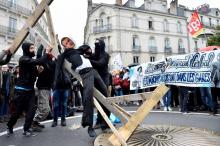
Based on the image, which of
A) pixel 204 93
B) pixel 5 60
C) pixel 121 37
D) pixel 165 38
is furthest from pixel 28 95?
pixel 165 38

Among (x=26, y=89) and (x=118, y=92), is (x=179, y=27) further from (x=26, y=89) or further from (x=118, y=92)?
(x=26, y=89)

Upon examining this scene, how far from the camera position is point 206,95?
34.7 ft

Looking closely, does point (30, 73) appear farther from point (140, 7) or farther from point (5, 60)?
point (140, 7)

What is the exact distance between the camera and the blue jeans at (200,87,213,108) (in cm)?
1023

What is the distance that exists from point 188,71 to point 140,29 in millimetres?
42577

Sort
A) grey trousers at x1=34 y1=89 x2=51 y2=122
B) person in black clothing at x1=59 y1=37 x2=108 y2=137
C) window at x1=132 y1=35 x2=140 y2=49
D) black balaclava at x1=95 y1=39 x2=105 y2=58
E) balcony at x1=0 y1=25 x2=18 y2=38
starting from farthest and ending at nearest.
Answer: window at x1=132 y1=35 x2=140 y2=49 < balcony at x1=0 y1=25 x2=18 y2=38 < grey trousers at x1=34 y1=89 x2=51 y2=122 < black balaclava at x1=95 y1=39 x2=105 y2=58 < person in black clothing at x1=59 y1=37 x2=108 y2=137

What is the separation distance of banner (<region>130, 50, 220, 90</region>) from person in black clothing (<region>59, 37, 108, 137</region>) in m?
4.97

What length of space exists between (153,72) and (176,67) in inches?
64.3

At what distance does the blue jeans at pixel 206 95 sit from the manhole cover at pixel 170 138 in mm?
4763

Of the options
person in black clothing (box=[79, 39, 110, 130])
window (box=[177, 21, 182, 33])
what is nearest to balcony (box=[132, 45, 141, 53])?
window (box=[177, 21, 182, 33])

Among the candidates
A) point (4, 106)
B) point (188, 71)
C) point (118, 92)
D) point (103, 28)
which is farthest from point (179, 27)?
point (4, 106)

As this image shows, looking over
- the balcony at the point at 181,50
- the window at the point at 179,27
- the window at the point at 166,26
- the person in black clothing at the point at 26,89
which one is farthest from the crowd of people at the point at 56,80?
the window at the point at 179,27

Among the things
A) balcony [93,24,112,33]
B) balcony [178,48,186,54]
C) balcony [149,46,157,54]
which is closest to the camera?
balcony [93,24,112,33]

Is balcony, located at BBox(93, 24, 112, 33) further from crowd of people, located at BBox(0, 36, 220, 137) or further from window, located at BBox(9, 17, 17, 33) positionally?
crowd of people, located at BBox(0, 36, 220, 137)
